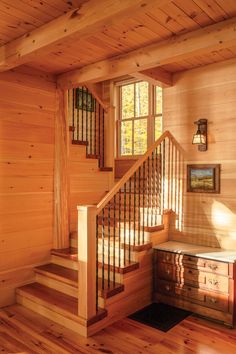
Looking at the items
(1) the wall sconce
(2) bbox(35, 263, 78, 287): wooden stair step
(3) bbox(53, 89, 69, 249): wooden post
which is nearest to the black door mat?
(2) bbox(35, 263, 78, 287): wooden stair step

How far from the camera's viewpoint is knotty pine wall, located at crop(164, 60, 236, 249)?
367cm

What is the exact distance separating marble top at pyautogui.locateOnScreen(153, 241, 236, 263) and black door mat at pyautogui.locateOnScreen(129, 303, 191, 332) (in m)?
0.65

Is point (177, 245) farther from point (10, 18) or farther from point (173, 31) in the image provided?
point (10, 18)

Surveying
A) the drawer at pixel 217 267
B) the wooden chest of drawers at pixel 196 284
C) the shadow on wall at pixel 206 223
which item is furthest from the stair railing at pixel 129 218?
the drawer at pixel 217 267

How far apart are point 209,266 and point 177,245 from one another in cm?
58

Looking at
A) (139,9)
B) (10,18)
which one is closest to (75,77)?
(10,18)

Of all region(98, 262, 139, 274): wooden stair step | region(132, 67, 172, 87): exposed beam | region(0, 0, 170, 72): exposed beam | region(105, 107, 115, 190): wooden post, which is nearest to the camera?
region(0, 0, 170, 72): exposed beam

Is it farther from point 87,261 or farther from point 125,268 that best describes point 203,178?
point 87,261

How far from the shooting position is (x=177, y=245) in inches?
154

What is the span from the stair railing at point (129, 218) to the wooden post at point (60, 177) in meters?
0.49

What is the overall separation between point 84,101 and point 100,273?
3.42 meters

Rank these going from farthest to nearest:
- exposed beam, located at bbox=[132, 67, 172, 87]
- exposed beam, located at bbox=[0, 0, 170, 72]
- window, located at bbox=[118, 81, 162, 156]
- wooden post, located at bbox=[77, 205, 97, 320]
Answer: window, located at bbox=[118, 81, 162, 156], exposed beam, located at bbox=[132, 67, 172, 87], wooden post, located at bbox=[77, 205, 97, 320], exposed beam, located at bbox=[0, 0, 170, 72]

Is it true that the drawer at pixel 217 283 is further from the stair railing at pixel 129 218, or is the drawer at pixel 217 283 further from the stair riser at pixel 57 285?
the stair riser at pixel 57 285

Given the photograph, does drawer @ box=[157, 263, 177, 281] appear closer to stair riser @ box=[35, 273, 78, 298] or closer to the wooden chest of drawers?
the wooden chest of drawers
